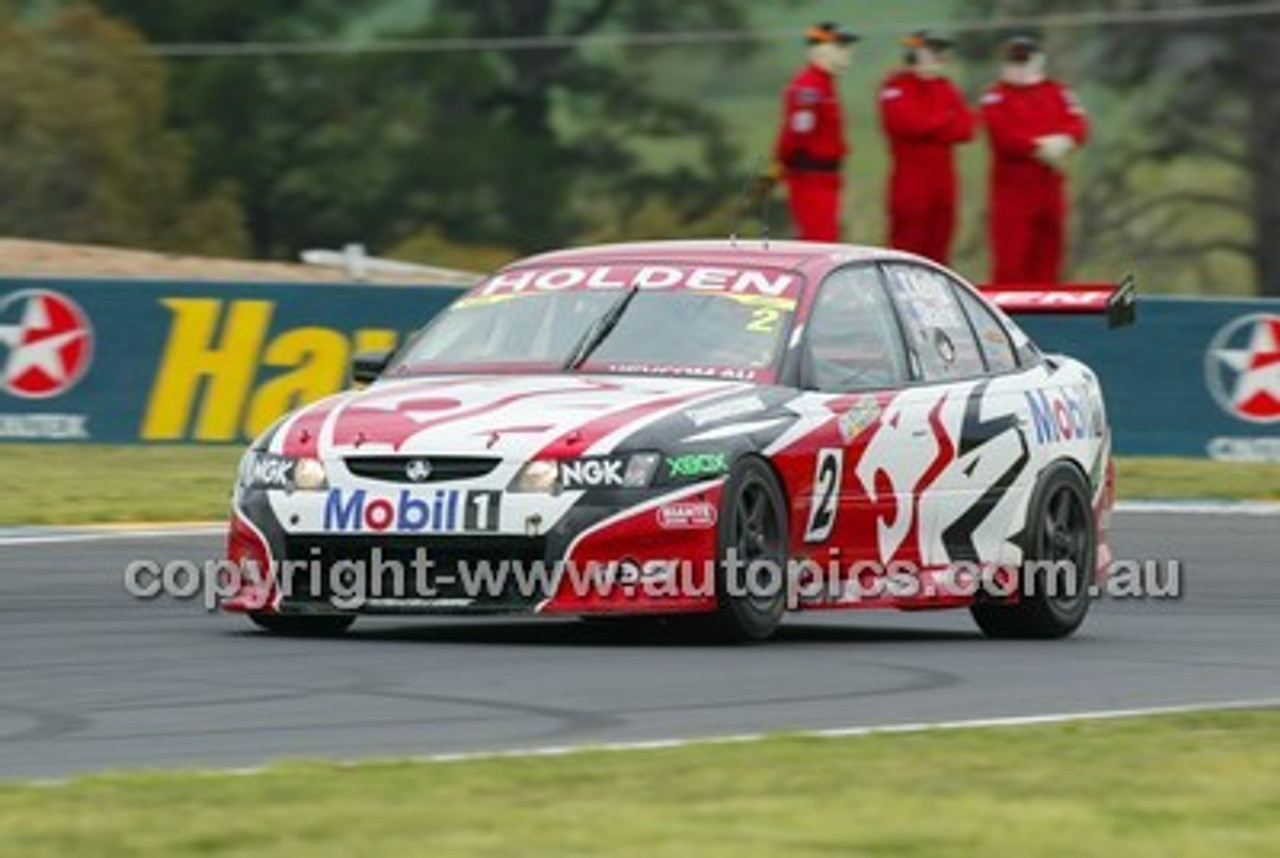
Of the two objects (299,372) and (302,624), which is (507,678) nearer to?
(302,624)

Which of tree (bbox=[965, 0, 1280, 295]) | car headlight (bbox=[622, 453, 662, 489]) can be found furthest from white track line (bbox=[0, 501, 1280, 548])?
tree (bbox=[965, 0, 1280, 295])

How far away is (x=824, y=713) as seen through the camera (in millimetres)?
10156

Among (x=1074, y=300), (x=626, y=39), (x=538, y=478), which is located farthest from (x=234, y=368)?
(x=626, y=39)

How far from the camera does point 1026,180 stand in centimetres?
2330

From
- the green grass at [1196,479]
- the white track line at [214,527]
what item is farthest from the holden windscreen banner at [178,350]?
the white track line at [214,527]

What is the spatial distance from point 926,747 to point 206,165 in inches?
1304

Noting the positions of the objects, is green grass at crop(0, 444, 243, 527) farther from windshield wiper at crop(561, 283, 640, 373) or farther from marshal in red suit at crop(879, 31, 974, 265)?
windshield wiper at crop(561, 283, 640, 373)

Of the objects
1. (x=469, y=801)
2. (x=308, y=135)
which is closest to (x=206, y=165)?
Answer: (x=308, y=135)

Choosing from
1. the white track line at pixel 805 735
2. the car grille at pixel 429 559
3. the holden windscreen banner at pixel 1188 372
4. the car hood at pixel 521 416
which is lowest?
the white track line at pixel 805 735

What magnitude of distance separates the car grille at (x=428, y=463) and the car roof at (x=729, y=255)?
1.63 metres

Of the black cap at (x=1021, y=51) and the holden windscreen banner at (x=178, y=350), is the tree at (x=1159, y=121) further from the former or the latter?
the holden windscreen banner at (x=178, y=350)

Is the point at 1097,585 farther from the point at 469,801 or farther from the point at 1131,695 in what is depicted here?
the point at 469,801

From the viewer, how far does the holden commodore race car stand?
11.7 metres

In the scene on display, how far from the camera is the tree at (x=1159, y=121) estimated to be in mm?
39062
